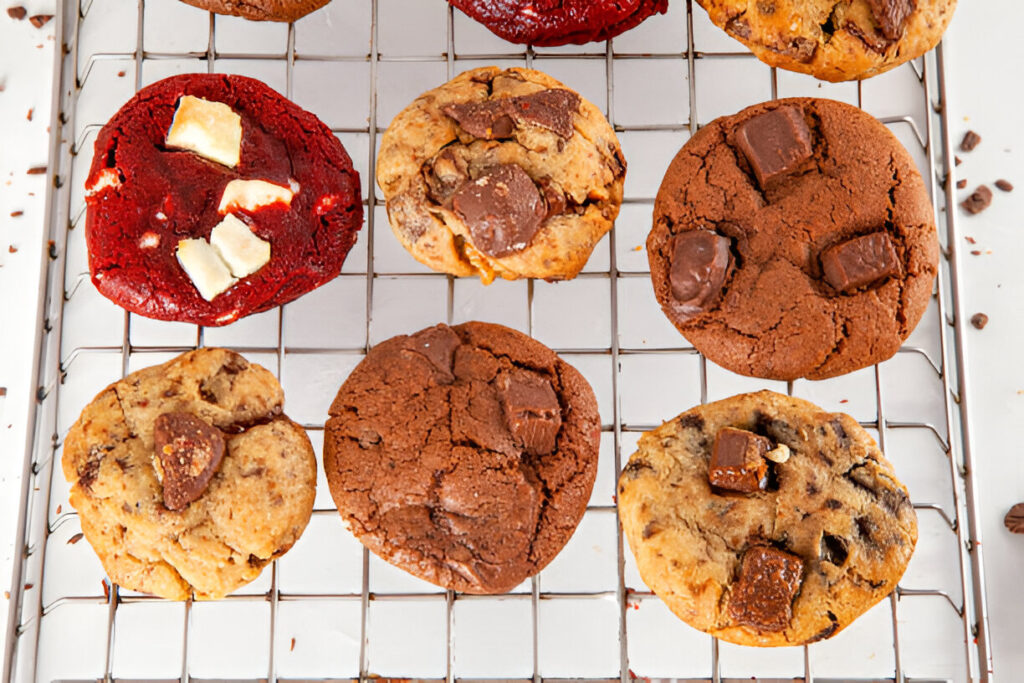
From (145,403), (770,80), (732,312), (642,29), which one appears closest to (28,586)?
(145,403)

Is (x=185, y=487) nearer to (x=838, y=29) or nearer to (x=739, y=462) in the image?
(x=739, y=462)

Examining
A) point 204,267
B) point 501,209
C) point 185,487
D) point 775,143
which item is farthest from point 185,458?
point 775,143

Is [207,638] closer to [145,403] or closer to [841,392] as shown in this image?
[145,403]

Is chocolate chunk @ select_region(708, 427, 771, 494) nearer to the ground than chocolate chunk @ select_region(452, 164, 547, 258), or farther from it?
nearer to the ground

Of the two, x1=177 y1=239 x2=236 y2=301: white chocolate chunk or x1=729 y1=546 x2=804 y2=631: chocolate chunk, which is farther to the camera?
x1=177 y1=239 x2=236 y2=301: white chocolate chunk

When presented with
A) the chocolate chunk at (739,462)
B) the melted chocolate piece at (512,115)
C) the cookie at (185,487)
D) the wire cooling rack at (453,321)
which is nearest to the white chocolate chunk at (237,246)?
the cookie at (185,487)

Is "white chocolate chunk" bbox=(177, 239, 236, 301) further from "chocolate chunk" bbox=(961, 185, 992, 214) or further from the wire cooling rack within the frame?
"chocolate chunk" bbox=(961, 185, 992, 214)

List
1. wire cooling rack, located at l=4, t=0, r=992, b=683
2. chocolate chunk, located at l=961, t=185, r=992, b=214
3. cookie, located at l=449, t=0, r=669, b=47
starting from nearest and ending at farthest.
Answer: cookie, located at l=449, t=0, r=669, b=47 < wire cooling rack, located at l=4, t=0, r=992, b=683 < chocolate chunk, located at l=961, t=185, r=992, b=214

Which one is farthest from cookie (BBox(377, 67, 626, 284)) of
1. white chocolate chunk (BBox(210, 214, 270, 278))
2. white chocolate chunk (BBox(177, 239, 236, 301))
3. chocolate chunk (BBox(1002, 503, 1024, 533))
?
chocolate chunk (BBox(1002, 503, 1024, 533))

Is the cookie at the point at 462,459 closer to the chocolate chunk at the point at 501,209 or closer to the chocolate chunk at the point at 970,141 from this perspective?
the chocolate chunk at the point at 501,209
